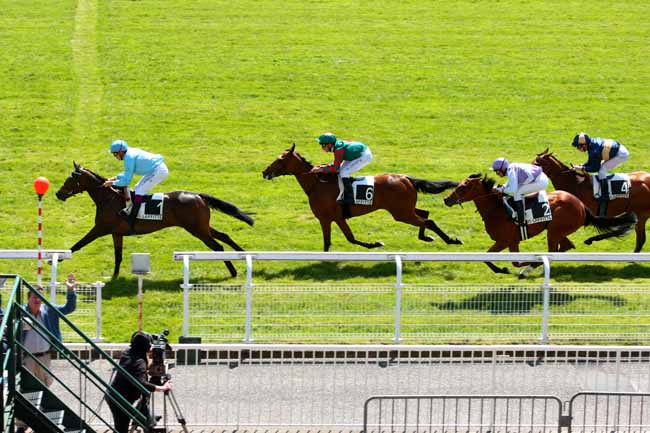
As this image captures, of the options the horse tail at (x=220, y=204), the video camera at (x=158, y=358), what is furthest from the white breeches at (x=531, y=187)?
the video camera at (x=158, y=358)

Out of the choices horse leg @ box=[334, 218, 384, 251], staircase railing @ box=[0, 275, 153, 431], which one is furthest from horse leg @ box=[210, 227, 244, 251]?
staircase railing @ box=[0, 275, 153, 431]

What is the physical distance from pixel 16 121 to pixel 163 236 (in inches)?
283

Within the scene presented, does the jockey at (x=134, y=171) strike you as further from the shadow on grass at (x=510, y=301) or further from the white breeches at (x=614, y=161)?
the white breeches at (x=614, y=161)

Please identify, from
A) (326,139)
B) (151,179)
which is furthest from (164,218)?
(326,139)

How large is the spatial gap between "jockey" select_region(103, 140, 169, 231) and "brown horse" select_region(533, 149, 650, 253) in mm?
5559

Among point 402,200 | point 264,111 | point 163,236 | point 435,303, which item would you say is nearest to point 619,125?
point 264,111

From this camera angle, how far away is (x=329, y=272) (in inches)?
713

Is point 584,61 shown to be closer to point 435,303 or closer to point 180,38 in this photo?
point 180,38

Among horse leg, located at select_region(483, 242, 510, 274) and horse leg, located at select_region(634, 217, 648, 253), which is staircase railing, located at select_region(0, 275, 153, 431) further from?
horse leg, located at select_region(634, 217, 648, 253)

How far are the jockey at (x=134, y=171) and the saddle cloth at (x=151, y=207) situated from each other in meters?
0.06

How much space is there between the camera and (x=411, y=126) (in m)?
26.6

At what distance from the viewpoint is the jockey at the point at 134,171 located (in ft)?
58.3

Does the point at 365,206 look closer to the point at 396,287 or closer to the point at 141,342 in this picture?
the point at 396,287

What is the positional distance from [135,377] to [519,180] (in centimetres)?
769
